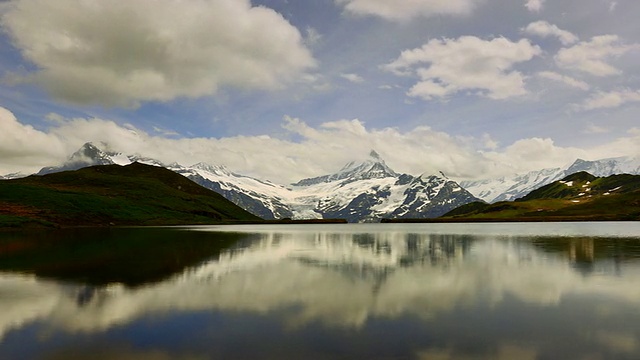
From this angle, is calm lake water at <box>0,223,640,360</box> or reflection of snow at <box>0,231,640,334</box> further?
reflection of snow at <box>0,231,640,334</box>

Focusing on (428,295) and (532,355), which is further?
(428,295)

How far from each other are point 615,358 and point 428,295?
14.9 metres

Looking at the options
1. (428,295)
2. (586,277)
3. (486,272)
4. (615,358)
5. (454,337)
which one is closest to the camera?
(615,358)

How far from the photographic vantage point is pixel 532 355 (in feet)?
60.0

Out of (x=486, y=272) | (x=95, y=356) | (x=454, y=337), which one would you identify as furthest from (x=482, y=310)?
(x=95, y=356)

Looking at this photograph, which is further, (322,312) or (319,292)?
(319,292)

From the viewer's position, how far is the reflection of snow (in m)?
26.6

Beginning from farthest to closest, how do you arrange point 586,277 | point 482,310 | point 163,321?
point 586,277 < point 482,310 < point 163,321

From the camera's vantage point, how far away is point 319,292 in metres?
33.6

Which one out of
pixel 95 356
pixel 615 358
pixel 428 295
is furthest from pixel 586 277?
pixel 95 356

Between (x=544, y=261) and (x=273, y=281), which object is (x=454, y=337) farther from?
(x=544, y=261)

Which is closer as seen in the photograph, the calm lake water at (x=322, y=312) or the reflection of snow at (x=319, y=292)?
the calm lake water at (x=322, y=312)

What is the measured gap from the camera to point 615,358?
17750 mm

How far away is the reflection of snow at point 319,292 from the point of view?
26.6 m
